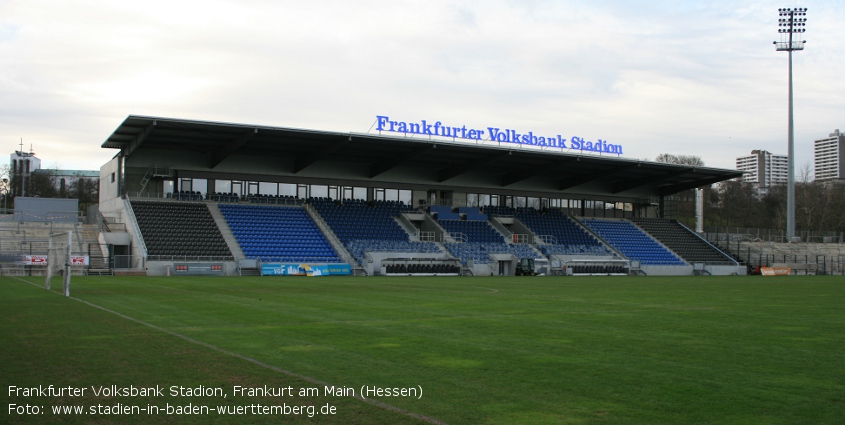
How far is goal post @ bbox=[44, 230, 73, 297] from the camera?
23484 mm

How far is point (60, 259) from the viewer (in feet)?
121

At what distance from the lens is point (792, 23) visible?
244 feet

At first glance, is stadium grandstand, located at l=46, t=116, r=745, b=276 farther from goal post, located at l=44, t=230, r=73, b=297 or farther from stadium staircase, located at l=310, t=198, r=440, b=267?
goal post, located at l=44, t=230, r=73, b=297

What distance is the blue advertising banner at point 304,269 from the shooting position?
1867 inches

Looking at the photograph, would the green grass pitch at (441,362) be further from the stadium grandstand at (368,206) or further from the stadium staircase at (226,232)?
the stadium grandstand at (368,206)

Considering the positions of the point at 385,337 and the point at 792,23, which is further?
the point at 792,23

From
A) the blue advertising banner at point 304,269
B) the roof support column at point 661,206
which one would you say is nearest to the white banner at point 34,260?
the blue advertising banner at point 304,269

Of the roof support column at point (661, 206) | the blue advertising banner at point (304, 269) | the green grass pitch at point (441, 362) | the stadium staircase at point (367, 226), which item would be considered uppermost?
the roof support column at point (661, 206)

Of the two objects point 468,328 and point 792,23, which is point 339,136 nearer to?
point 468,328

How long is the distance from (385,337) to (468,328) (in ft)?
7.37

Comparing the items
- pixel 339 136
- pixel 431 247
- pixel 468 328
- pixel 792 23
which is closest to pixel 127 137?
pixel 339 136

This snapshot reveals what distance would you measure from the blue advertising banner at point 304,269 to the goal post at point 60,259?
1246 cm

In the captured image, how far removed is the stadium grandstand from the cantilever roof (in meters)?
0.16

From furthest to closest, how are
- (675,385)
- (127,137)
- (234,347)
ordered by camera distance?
(127,137), (234,347), (675,385)
